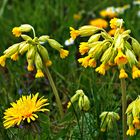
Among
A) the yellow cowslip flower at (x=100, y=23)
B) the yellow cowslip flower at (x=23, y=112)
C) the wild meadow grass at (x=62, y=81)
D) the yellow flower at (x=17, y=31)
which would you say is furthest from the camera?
the yellow cowslip flower at (x=100, y=23)

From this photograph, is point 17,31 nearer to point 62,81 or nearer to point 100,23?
point 62,81

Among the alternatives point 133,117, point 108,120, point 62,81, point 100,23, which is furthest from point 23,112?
point 100,23

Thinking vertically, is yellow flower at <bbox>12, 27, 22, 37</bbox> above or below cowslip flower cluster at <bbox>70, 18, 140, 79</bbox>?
above

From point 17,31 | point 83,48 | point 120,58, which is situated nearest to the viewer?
point 120,58

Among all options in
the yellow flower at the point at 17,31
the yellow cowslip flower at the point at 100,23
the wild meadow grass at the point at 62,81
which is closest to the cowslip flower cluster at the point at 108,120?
A: the wild meadow grass at the point at 62,81

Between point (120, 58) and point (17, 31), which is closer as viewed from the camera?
point (120, 58)

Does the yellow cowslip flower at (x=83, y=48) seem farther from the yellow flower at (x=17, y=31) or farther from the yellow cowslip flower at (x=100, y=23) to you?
the yellow cowslip flower at (x=100, y=23)

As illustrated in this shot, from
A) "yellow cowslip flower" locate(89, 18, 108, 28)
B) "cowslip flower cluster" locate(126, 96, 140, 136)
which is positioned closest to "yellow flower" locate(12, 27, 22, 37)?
"cowslip flower cluster" locate(126, 96, 140, 136)

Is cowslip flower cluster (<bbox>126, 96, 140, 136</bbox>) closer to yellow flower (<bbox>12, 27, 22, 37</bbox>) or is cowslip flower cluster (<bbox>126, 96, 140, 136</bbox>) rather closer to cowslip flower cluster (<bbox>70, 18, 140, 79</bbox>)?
cowslip flower cluster (<bbox>70, 18, 140, 79</bbox>)

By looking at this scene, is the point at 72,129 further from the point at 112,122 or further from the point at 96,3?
the point at 96,3
